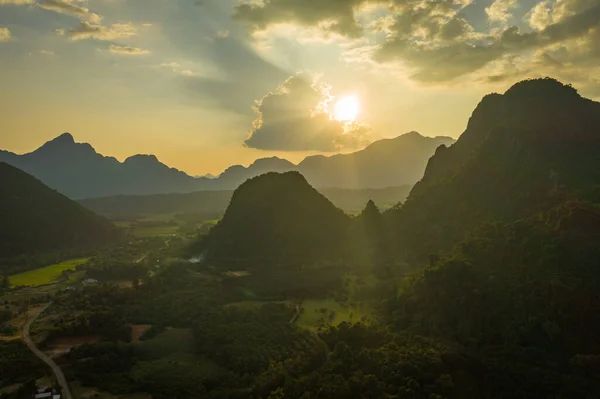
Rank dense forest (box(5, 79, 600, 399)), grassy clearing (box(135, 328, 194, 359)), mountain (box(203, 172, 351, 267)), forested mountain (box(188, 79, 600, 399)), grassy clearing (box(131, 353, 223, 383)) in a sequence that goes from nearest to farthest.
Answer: forested mountain (box(188, 79, 600, 399))
dense forest (box(5, 79, 600, 399))
grassy clearing (box(131, 353, 223, 383))
grassy clearing (box(135, 328, 194, 359))
mountain (box(203, 172, 351, 267))

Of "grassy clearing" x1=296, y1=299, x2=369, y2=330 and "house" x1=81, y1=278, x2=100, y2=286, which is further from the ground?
"house" x1=81, y1=278, x2=100, y2=286

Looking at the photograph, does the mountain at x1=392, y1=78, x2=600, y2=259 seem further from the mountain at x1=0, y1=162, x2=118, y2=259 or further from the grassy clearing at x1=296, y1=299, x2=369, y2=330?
the mountain at x1=0, y1=162, x2=118, y2=259

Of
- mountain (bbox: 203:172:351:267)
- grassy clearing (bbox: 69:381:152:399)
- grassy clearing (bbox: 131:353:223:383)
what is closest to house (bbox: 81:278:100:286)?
mountain (bbox: 203:172:351:267)

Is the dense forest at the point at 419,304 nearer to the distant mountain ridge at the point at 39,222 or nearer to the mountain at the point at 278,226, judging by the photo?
the mountain at the point at 278,226

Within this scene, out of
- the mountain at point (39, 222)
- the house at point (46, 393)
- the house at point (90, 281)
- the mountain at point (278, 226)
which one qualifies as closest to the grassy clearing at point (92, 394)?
the house at point (46, 393)

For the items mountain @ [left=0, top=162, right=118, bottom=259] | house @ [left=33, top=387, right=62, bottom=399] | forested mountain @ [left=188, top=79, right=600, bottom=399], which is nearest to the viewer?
house @ [left=33, top=387, right=62, bottom=399]

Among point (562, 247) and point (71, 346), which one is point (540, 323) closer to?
point (562, 247)

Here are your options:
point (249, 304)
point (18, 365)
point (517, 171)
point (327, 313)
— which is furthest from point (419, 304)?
point (18, 365)
